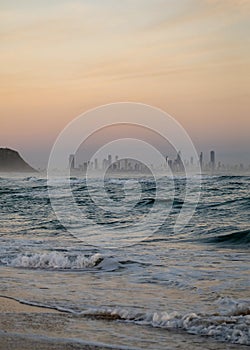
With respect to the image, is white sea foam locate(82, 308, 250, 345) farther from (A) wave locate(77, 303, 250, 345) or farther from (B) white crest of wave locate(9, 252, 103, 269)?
(B) white crest of wave locate(9, 252, 103, 269)

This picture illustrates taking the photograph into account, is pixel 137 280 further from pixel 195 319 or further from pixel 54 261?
pixel 195 319

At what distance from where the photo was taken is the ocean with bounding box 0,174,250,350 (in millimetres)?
6068

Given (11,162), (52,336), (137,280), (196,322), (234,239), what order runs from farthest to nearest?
(11,162) → (234,239) → (137,280) → (196,322) → (52,336)

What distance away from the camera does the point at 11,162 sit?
434ft

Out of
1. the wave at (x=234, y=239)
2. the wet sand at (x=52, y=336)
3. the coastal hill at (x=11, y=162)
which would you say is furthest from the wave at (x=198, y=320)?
the coastal hill at (x=11, y=162)

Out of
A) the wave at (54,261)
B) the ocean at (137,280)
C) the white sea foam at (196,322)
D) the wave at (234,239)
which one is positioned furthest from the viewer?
the wave at (234,239)

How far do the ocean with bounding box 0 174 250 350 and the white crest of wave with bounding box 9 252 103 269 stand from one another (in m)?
0.02

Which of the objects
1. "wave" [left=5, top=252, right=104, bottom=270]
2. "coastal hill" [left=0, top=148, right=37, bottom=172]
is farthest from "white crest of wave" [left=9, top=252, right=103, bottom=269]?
"coastal hill" [left=0, top=148, right=37, bottom=172]

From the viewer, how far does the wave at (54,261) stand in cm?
1072

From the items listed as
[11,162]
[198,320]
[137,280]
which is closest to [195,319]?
[198,320]

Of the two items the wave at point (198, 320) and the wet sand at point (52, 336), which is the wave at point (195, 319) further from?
the wet sand at point (52, 336)

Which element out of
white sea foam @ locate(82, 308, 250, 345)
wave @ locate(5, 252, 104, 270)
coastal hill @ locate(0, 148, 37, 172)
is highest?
coastal hill @ locate(0, 148, 37, 172)

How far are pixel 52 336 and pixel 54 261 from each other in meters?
5.19

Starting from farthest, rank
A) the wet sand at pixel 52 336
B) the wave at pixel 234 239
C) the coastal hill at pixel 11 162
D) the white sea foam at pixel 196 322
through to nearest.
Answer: the coastal hill at pixel 11 162 → the wave at pixel 234 239 → the white sea foam at pixel 196 322 → the wet sand at pixel 52 336
